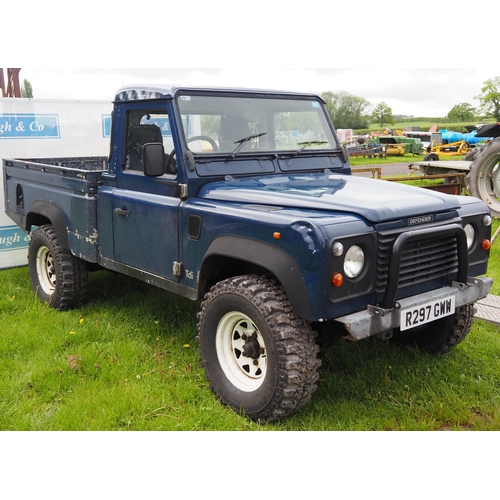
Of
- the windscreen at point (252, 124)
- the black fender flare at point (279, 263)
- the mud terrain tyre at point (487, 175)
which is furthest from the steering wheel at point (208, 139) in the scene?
the mud terrain tyre at point (487, 175)

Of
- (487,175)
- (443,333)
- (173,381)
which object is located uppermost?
(487,175)

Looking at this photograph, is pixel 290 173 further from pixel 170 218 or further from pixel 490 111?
pixel 490 111

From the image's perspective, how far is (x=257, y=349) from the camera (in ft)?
12.0

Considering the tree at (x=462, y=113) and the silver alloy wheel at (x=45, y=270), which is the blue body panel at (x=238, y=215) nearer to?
the silver alloy wheel at (x=45, y=270)

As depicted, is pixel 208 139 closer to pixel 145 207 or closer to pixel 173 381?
pixel 145 207

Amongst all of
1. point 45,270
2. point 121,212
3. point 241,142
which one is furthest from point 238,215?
point 45,270

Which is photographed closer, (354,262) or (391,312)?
(354,262)

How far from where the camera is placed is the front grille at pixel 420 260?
3.49 metres

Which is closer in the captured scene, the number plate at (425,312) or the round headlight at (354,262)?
the round headlight at (354,262)

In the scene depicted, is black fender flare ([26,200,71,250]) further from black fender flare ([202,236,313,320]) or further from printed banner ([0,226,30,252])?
black fender flare ([202,236,313,320])

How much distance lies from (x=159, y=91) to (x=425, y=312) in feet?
8.36

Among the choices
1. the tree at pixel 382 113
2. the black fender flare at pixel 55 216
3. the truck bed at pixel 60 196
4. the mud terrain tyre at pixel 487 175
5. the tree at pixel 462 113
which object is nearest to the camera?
the truck bed at pixel 60 196

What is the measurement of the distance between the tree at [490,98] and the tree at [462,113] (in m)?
14.1

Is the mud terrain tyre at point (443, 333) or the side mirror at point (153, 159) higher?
the side mirror at point (153, 159)
